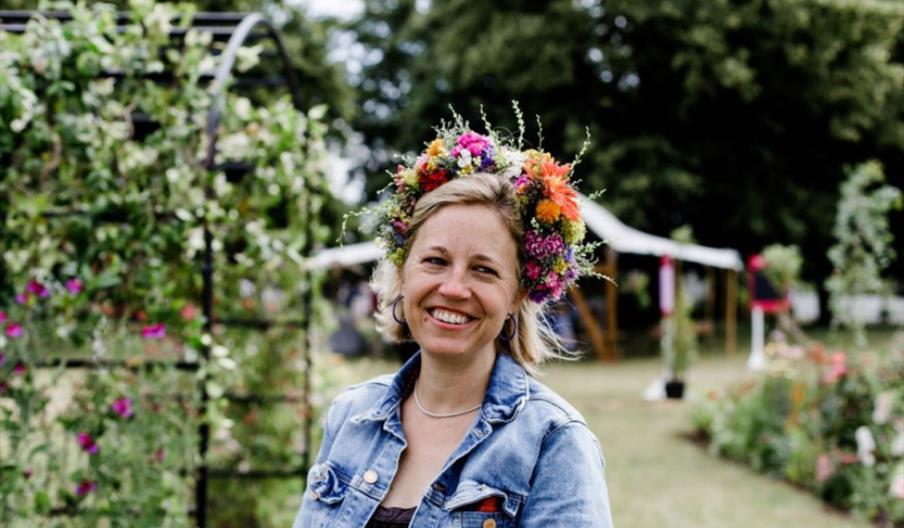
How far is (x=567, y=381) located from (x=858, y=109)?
9.24m

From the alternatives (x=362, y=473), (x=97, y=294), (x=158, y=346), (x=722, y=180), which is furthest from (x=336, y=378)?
(x=722, y=180)

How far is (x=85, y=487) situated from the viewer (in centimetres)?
341

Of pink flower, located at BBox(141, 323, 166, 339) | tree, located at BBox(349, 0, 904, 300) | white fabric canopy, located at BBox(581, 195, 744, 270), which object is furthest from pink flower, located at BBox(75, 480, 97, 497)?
tree, located at BBox(349, 0, 904, 300)

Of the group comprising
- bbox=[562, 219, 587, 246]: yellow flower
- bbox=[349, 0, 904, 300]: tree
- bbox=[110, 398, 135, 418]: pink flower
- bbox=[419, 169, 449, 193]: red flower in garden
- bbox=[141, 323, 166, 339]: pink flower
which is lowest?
bbox=[110, 398, 135, 418]: pink flower

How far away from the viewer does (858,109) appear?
1828cm

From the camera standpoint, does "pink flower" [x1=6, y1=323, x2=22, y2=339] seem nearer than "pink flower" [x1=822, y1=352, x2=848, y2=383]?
Yes

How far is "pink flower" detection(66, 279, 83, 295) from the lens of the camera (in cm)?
343

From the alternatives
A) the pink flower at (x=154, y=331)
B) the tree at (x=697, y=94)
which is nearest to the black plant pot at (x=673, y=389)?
the tree at (x=697, y=94)

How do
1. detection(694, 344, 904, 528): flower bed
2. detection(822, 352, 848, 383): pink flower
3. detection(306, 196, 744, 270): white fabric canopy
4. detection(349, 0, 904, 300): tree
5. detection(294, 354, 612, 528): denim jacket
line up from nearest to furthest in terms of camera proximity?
detection(294, 354, 612, 528): denim jacket
detection(694, 344, 904, 528): flower bed
detection(822, 352, 848, 383): pink flower
detection(306, 196, 744, 270): white fabric canopy
detection(349, 0, 904, 300): tree

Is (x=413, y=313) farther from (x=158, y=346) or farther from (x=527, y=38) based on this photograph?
(x=527, y=38)

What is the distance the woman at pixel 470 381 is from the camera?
165 centimetres

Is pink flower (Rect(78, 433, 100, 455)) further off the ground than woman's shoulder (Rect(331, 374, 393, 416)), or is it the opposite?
woman's shoulder (Rect(331, 374, 393, 416))

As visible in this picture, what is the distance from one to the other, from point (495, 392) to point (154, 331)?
2.04 metres

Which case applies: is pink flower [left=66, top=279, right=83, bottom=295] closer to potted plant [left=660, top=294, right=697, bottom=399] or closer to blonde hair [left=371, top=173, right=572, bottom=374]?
blonde hair [left=371, top=173, right=572, bottom=374]
